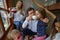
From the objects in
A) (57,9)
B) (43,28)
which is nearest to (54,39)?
(43,28)

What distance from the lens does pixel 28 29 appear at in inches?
78.9

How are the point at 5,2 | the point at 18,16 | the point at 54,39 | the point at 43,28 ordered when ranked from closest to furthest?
the point at 54,39, the point at 43,28, the point at 18,16, the point at 5,2

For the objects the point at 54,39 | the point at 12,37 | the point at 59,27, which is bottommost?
the point at 12,37

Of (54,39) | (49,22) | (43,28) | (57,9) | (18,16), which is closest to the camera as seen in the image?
(54,39)

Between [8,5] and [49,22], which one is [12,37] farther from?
[8,5]

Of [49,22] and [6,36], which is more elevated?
[49,22]

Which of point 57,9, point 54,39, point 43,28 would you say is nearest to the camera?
point 54,39

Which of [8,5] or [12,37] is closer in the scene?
[12,37]

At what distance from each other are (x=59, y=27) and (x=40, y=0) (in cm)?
144

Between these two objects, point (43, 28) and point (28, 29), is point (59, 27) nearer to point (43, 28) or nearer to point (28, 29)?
point (43, 28)

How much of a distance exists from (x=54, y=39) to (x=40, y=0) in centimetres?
149

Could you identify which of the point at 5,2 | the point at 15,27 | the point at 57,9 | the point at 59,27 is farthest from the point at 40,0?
the point at 59,27

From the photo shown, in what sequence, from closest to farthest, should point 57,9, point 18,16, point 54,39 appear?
point 54,39 → point 18,16 → point 57,9

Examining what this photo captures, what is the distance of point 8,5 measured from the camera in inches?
117
